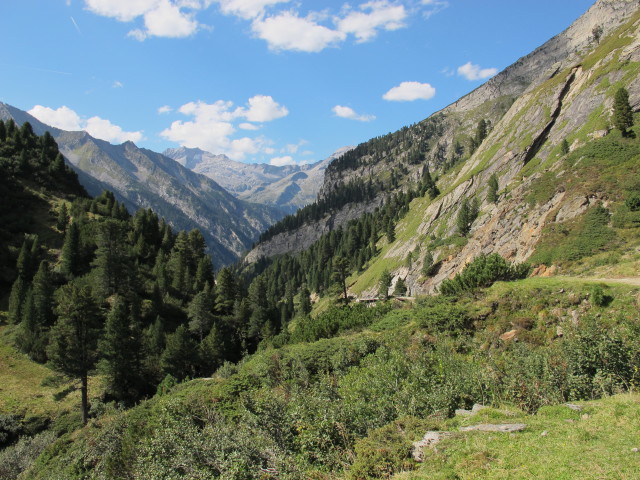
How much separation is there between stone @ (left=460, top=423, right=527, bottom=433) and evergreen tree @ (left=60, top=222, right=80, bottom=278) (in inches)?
3220

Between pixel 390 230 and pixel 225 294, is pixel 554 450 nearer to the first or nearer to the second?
pixel 225 294

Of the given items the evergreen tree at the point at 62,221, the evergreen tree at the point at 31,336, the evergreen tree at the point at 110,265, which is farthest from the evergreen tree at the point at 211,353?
the evergreen tree at the point at 62,221

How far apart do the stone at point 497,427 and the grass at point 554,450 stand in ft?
0.96

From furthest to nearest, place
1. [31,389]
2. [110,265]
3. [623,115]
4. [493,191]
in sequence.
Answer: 1. [493,191]
2. [110,265]
3. [623,115]
4. [31,389]

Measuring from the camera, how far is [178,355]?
58406mm

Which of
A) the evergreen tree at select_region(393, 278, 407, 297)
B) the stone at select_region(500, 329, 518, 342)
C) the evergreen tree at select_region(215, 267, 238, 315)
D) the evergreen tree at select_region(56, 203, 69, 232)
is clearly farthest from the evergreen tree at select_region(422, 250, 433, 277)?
the evergreen tree at select_region(56, 203, 69, 232)

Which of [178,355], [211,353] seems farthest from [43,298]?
[211,353]

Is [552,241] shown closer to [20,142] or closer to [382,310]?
[382,310]

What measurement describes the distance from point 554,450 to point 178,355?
2240 inches

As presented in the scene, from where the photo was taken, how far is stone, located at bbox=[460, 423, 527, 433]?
14.6m

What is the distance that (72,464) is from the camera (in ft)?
85.4

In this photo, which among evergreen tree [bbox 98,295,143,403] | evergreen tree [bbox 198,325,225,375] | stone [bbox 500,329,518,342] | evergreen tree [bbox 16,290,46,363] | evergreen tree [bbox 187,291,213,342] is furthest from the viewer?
evergreen tree [bbox 187,291,213,342]

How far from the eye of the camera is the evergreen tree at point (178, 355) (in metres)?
57.7

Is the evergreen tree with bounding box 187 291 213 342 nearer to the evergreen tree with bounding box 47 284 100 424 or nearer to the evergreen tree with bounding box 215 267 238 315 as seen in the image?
the evergreen tree with bounding box 215 267 238 315
